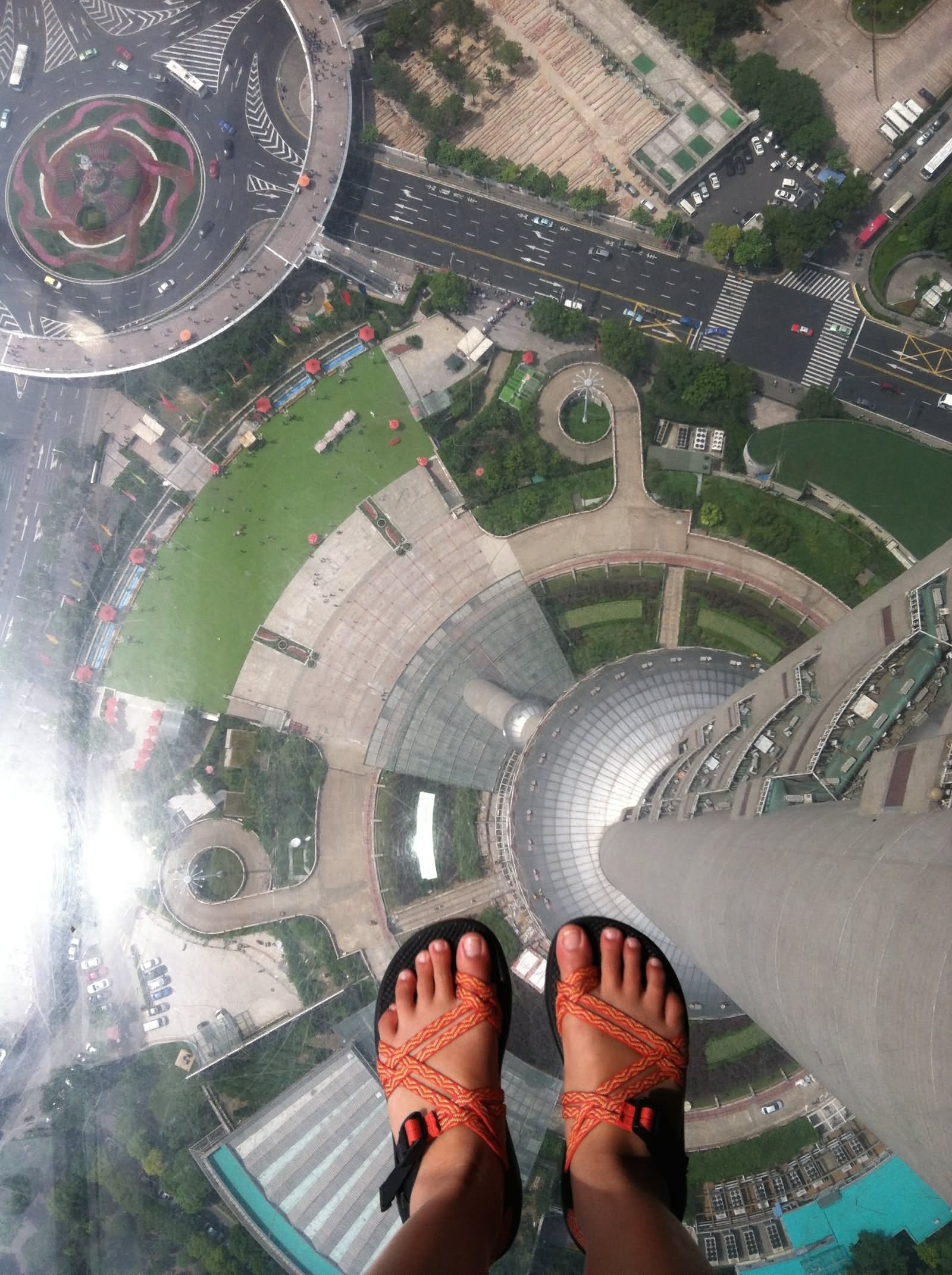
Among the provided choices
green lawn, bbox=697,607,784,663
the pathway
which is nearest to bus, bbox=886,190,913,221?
the pathway

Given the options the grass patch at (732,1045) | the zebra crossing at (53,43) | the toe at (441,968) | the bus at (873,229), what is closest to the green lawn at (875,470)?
the bus at (873,229)

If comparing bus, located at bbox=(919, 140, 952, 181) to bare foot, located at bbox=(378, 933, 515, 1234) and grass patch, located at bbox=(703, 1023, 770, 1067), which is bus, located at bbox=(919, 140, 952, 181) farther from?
bare foot, located at bbox=(378, 933, 515, 1234)

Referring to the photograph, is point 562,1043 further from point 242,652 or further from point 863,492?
point 863,492

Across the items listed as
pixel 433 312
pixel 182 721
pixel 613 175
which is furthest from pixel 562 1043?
pixel 613 175

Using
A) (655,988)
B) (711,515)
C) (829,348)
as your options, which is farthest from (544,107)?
(655,988)

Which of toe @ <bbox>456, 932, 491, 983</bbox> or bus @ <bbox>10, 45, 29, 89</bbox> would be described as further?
bus @ <bbox>10, 45, 29, 89</bbox>

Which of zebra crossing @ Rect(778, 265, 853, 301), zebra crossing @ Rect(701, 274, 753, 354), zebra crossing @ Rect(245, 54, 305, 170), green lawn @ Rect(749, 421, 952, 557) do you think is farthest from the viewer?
zebra crossing @ Rect(245, 54, 305, 170)
